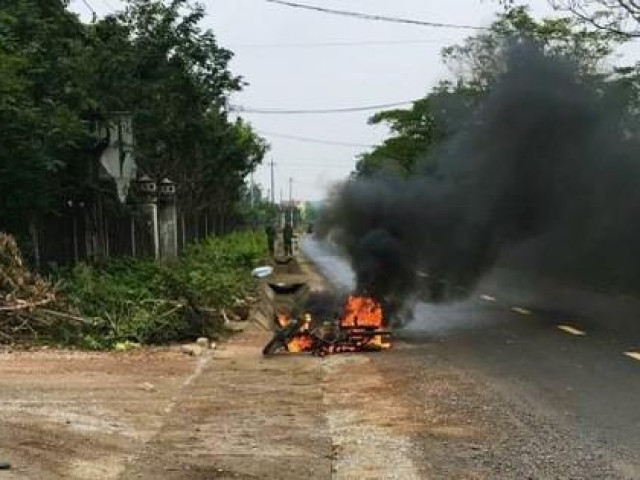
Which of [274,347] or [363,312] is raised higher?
[363,312]

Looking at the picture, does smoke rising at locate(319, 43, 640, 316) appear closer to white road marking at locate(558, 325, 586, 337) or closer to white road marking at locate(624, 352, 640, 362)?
white road marking at locate(558, 325, 586, 337)

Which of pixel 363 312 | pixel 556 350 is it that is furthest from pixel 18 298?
pixel 556 350

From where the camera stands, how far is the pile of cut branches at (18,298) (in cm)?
1244

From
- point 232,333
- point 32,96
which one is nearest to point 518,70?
point 232,333

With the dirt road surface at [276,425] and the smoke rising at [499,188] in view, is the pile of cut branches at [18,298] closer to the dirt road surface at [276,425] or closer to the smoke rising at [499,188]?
the dirt road surface at [276,425]

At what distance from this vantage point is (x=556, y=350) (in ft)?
38.4

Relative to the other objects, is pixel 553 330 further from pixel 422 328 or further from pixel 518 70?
pixel 518 70

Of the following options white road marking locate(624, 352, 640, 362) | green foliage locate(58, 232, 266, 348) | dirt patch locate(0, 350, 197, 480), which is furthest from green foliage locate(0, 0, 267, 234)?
white road marking locate(624, 352, 640, 362)

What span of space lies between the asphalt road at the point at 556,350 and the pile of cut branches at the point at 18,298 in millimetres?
4930

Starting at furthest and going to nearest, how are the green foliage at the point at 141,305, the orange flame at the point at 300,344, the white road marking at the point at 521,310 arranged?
the white road marking at the point at 521,310 < the green foliage at the point at 141,305 < the orange flame at the point at 300,344

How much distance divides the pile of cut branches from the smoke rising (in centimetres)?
452

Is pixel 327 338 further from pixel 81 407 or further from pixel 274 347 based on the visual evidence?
pixel 81 407

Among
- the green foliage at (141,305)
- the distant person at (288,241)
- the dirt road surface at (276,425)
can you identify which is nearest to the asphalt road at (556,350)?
the dirt road surface at (276,425)

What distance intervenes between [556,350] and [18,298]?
22.6ft
